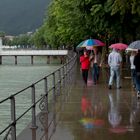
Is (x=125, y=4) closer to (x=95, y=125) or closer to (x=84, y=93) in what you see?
(x=84, y=93)

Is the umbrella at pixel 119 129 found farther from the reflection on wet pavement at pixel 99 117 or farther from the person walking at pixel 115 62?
the person walking at pixel 115 62

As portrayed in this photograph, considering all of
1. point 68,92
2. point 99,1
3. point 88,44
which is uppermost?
point 99,1

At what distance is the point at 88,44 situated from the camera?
3106cm

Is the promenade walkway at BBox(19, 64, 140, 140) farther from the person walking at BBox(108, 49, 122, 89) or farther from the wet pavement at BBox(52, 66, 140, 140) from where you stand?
the person walking at BBox(108, 49, 122, 89)

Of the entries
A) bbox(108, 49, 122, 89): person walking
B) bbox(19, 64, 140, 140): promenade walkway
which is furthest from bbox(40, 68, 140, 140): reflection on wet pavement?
bbox(108, 49, 122, 89): person walking

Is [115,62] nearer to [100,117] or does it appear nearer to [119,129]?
[100,117]

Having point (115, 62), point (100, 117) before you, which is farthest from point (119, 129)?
point (115, 62)

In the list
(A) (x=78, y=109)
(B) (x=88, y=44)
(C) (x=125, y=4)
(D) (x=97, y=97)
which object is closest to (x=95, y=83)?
(B) (x=88, y=44)

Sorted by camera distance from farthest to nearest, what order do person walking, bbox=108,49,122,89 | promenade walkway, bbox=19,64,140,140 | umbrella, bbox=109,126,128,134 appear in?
person walking, bbox=108,49,122,89, umbrella, bbox=109,126,128,134, promenade walkway, bbox=19,64,140,140

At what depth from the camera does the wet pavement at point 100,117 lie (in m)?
12.1

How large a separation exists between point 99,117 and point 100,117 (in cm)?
3

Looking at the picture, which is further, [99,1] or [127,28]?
[127,28]

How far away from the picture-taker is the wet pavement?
12.1 meters

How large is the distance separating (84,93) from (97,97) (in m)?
1.96
